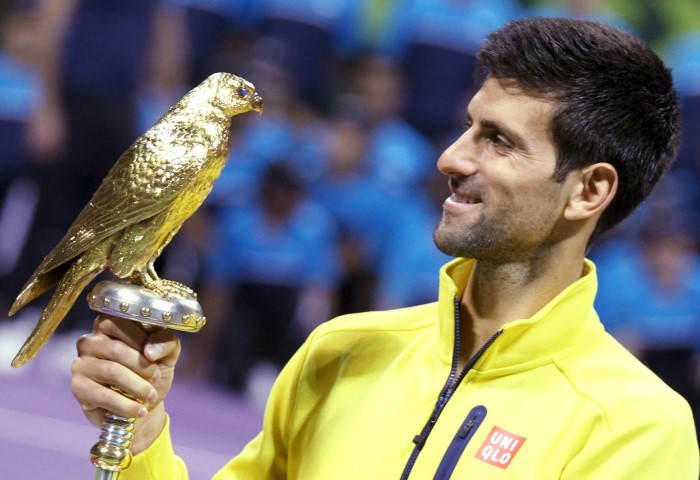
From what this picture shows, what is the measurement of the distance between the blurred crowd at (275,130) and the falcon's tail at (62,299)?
356cm

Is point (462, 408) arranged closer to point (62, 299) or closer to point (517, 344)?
point (517, 344)

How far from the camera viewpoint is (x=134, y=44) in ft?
16.9

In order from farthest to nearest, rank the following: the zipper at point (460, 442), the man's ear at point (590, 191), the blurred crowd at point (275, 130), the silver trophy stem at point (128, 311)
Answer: the blurred crowd at point (275, 130)
the man's ear at point (590, 191)
the zipper at point (460, 442)
the silver trophy stem at point (128, 311)

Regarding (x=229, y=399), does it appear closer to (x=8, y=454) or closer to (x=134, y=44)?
(x=8, y=454)

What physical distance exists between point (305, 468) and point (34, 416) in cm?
318

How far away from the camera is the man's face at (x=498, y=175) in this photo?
161 centimetres

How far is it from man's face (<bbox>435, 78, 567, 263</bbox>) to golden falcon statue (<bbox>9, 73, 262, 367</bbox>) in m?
0.35

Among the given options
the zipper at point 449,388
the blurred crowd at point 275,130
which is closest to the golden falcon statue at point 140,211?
the zipper at point 449,388

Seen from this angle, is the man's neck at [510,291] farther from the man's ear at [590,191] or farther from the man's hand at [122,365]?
the man's hand at [122,365]

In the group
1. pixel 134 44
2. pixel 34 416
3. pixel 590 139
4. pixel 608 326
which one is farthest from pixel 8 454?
pixel 590 139

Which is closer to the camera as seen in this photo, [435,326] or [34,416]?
[435,326]

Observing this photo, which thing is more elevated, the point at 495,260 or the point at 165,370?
the point at 495,260

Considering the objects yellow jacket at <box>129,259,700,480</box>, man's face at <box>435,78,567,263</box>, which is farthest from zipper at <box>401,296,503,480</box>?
man's face at <box>435,78,567,263</box>

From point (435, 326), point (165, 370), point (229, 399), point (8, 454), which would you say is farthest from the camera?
point (229, 399)
